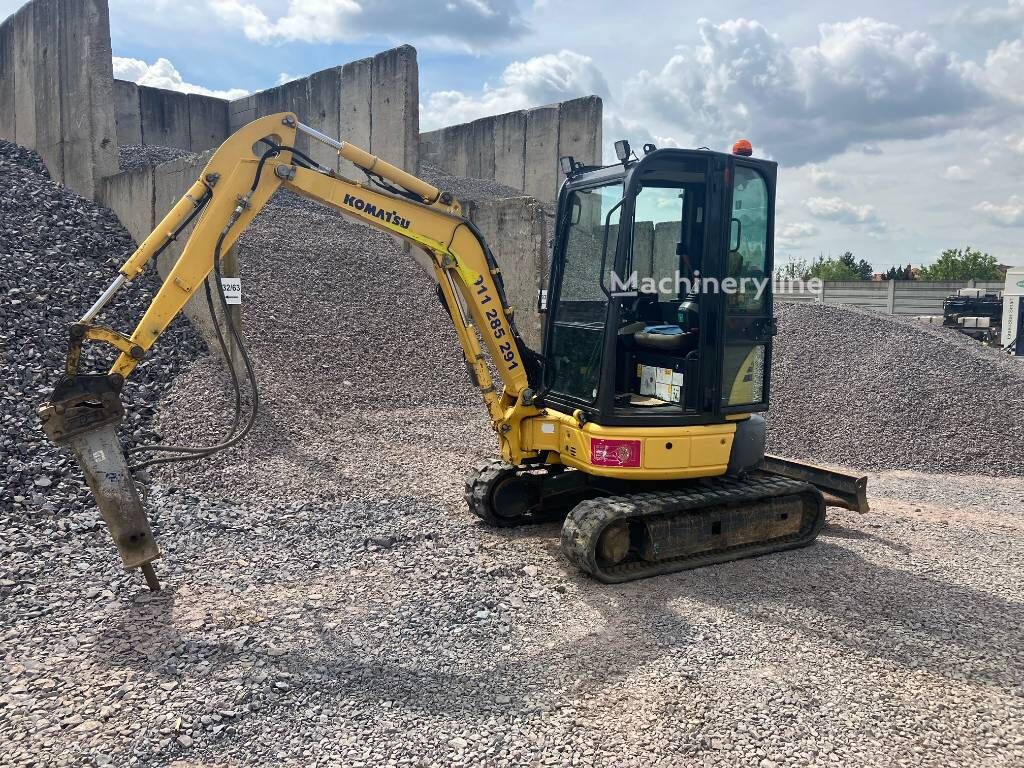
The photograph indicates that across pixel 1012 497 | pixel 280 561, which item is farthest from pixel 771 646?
pixel 1012 497

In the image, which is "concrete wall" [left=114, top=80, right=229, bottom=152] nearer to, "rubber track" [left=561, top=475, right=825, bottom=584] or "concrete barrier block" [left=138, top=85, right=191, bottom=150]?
"concrete barrier block" [left=138, top=85, right=191, bottom=150]

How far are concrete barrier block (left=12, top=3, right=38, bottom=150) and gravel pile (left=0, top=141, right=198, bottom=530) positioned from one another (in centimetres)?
93

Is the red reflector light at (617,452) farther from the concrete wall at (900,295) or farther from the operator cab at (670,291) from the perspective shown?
the concrete wall at (900,295)

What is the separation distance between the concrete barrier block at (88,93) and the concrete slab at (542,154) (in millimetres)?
11782

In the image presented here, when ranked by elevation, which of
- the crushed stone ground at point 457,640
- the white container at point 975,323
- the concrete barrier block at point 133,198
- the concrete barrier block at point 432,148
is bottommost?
the crushed stone ground at point 457,640

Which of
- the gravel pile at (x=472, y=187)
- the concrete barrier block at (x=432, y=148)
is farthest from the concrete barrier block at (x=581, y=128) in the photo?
the concrete barrier block at (x=432, y=148)

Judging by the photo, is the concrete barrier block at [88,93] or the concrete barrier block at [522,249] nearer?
the concrete barrier block at [522,249]

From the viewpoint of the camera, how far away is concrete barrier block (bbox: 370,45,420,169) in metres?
14.9

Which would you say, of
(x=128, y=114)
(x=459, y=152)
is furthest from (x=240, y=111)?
(x=459, y=152)

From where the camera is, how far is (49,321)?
8.74 m

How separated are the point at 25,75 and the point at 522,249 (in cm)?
957

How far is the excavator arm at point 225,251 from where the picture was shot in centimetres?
424

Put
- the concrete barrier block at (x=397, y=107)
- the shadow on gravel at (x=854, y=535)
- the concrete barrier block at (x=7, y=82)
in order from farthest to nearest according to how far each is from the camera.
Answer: the concrete barrier block at (x=397, y=107), the concrete barrier block at (x=7, y=82), the shadow on gravel at (x=854, y=535)

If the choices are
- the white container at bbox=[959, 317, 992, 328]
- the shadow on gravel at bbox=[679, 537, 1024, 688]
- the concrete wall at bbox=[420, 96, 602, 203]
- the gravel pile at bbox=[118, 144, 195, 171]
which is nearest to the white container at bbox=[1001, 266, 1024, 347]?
the white container at bbox=[959, 317, 992, 328]
